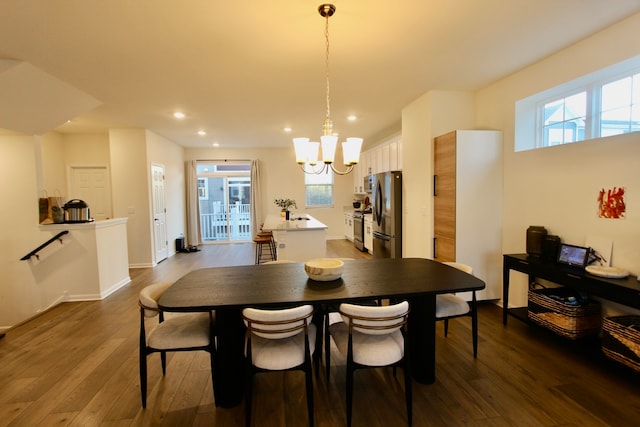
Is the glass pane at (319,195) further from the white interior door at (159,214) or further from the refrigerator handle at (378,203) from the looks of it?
the white interior door at (159,214)

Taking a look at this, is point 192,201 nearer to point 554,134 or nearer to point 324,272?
point 324,272

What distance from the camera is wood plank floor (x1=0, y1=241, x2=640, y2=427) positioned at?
6.12ft

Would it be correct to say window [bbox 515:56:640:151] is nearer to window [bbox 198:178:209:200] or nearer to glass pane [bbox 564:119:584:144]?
glass pane [bbox 564:119:584:144]

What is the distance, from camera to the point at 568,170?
9.16 feet

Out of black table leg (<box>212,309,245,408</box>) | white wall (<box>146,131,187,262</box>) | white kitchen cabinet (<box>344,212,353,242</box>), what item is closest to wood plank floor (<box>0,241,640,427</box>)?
black table leg (<box>212,309,245,408</box>)

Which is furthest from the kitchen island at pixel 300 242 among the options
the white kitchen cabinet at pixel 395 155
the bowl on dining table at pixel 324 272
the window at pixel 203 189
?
the window at pixel 203 189

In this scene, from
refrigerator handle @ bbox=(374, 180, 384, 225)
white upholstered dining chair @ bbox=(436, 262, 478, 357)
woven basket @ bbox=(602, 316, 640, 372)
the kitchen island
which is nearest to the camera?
woven basket @ bbox=(602, 316, 640, 372)

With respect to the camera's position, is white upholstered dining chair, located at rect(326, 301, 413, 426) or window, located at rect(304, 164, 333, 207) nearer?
white upholstered dining chair, located at rect(326, 301, 413, 426)

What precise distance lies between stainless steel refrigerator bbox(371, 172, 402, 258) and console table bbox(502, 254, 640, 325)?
70.8 inches

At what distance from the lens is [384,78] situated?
3375mm

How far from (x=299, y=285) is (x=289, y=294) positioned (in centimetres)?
19

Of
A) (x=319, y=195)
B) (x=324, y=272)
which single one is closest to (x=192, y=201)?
(x=319, y=195)

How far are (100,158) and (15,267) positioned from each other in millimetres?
2713

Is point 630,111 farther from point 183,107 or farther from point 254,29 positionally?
point 183,107
